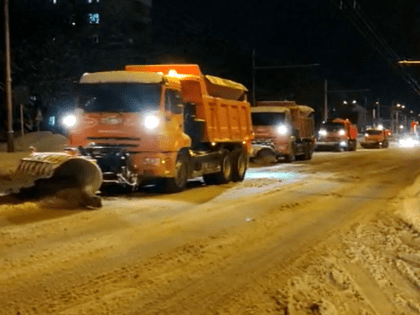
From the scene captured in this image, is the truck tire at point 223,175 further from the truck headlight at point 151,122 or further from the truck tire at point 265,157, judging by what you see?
the truck tire at point 265,157

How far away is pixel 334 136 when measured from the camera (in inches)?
2109

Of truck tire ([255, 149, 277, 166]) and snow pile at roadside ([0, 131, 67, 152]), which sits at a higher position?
snow pile at roadside ([0, 131, 67, 152])

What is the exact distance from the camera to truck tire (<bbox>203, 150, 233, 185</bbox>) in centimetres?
2147

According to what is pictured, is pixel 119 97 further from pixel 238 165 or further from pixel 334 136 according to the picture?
pixel 334 136

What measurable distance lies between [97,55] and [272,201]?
1608 inches

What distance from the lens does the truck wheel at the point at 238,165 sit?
73.3 ft

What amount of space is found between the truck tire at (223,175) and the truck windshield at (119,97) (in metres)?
4.30

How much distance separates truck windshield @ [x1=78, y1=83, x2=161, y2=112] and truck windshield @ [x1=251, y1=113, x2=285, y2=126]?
1709 cm

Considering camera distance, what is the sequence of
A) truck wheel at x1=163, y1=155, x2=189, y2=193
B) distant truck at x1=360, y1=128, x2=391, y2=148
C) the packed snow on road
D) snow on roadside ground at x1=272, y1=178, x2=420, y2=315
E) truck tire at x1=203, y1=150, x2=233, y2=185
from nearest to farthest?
1. snow on roadside ground at x1=272, y1=178, x2=420, y2=315
2. the packed snow on road
3. truck wheel at x1=163, y1=155, x2=189, y2=193
4. truck tire at x1=203, y1=150, x2=233, y2=185
5. distant truck at x1=360, y1=128, x2=391, y2=148

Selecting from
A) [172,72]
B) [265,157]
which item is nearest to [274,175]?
[172,72]

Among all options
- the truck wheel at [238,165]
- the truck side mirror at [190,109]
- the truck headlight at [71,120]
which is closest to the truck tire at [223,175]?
the truck wheel at [238,165]

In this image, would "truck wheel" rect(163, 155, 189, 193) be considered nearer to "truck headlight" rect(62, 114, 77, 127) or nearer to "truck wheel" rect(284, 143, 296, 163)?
"truck headlight" rect(62, 114, 77, 127)

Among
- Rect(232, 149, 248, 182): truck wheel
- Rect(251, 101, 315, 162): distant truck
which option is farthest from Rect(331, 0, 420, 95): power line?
Rect(232, 149, 248, 182): truck wheel

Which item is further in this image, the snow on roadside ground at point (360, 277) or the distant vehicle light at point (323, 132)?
the distant vehicle light at point (323, 132)
